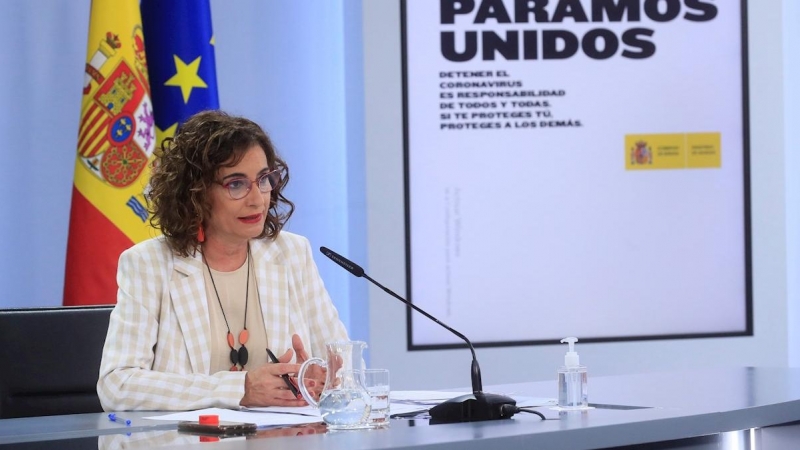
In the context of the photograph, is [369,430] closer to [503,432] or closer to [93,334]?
[503,432]

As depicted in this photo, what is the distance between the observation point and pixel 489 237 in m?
4.05

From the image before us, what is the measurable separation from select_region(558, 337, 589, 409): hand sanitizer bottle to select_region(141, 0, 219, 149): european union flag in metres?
2.08

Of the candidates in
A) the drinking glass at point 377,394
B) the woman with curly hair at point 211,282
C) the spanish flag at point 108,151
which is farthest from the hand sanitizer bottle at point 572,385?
the spanish flag at point 108,151

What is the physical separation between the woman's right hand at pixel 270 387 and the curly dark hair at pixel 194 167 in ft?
1.58

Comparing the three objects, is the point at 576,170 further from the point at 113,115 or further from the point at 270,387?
the point at 270,387

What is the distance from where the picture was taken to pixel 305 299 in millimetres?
2664

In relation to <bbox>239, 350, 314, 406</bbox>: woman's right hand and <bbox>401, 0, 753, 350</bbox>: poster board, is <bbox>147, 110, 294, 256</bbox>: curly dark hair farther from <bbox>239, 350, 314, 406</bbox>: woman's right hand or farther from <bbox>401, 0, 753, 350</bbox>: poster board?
<bbox>401, 0, 753, 350</bbox>: poster board

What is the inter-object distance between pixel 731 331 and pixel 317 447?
3.11 m

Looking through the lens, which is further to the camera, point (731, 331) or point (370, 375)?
point (731, 331)

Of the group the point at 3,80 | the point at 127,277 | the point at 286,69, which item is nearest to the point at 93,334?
the point at 127,277

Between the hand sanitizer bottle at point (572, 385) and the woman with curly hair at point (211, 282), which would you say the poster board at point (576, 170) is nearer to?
the woman with curly hair at point (211, 282)

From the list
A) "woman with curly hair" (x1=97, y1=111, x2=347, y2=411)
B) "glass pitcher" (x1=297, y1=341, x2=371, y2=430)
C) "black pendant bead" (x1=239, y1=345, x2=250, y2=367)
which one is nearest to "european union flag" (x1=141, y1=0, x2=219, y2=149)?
"woman with curly hair" (x1=97, y1=111, x2=347, y2=411)

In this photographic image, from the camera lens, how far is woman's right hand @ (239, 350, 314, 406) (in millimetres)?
2123

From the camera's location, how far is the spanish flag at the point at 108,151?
3521 millimetres
